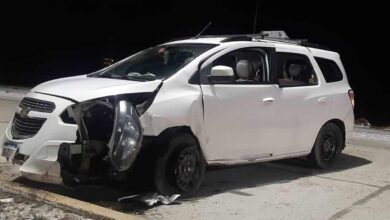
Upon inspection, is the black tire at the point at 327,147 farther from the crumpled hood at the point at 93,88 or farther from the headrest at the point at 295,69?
the crumpled hood at the point at 93,88

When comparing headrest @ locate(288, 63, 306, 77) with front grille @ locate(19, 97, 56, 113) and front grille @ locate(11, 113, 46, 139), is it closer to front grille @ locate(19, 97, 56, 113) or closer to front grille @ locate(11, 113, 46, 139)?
front grille @ locate(19, 97, 56, 113)

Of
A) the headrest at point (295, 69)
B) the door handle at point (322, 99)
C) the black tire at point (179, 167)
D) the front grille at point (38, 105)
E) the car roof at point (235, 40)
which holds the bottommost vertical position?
the black tire at point (179, 167)

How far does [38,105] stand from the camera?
237 inches

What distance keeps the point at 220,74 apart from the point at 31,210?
2.43m

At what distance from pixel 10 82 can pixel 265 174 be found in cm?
1331

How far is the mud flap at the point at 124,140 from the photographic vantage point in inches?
218

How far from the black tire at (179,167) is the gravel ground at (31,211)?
0.98 meters

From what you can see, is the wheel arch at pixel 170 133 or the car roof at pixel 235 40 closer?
the wheel arch at pixel 170 133

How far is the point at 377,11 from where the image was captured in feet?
47.0

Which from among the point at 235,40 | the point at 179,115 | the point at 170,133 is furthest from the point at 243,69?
the point at 170,133

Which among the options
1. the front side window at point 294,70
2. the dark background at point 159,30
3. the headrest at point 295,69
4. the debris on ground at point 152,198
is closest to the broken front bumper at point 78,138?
the debris on ground at point 152,198

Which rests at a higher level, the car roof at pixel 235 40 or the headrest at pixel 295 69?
the car roof at pixel 235 40

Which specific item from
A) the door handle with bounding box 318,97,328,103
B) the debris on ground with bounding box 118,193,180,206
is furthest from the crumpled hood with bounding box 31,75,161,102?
the door handle with bounding box 318,97,328,103

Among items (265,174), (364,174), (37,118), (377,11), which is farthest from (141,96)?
(377,11)
